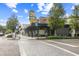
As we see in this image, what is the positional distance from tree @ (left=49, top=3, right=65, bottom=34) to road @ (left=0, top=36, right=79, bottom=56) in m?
0.50

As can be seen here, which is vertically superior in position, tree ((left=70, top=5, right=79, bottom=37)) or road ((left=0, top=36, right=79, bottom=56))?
tree ((left=70, top=5, right=79, bottom=37))

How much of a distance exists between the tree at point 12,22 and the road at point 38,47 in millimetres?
406

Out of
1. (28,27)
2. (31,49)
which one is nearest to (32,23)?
(28,27)

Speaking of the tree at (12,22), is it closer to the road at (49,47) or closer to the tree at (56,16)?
the road at (49,47)

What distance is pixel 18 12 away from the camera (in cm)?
768

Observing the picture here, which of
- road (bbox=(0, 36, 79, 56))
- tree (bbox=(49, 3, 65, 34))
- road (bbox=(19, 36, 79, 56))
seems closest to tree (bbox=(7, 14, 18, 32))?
road (bbox=(0, 36, 79, 56))

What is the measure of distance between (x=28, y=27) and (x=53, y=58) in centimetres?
166

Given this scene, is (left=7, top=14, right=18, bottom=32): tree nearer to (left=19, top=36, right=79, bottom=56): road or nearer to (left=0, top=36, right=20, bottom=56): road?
(left=0, top=36, right=20, bottom=56): road

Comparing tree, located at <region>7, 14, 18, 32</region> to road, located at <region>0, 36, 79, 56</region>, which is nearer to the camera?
road, located at <region>0, 36, 79, 56</region>

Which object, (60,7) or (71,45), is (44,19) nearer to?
(60,7)

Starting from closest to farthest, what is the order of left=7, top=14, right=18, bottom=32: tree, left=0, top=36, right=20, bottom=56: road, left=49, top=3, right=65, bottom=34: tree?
left=0, top=36, right=20, bottom=56: road → left=7, top=14, right=18, bottom=32: tree → left=49, top=3, right=65, bottom=34: tree

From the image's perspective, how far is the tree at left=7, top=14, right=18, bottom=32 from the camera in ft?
25.1

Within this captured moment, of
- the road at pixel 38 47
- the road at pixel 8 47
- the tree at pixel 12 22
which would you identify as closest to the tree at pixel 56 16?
the road at pixel 38 47

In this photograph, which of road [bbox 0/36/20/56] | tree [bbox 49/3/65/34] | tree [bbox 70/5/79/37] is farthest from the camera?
tree [bbox 70/5/79/37]
